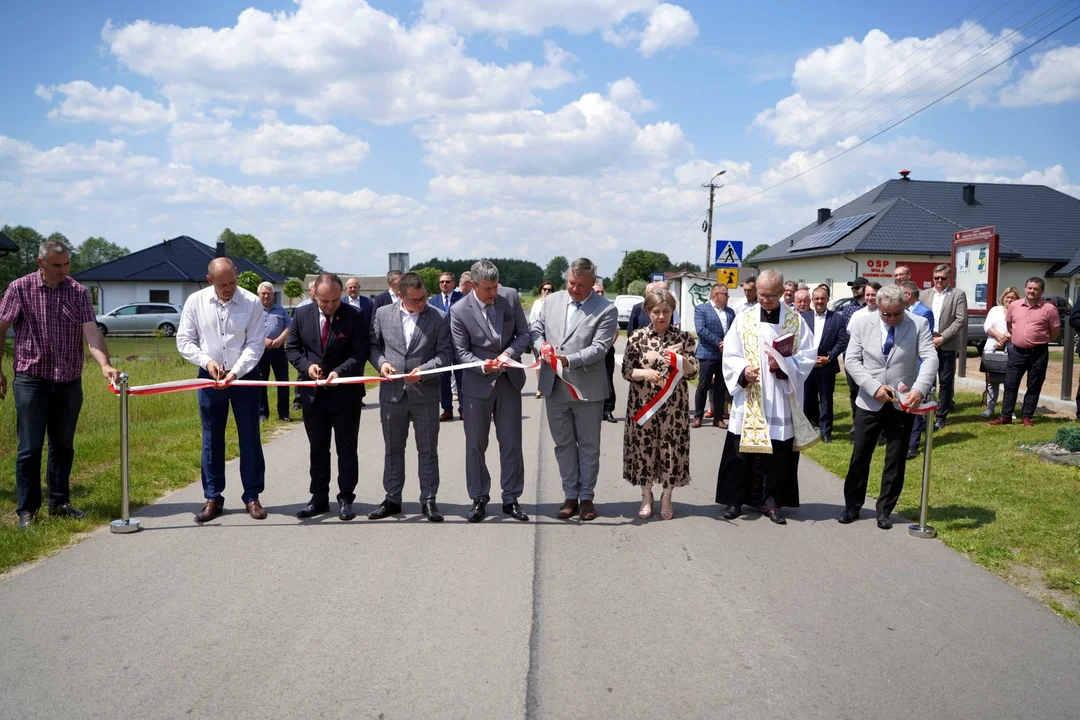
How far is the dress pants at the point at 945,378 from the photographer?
35.4 ft

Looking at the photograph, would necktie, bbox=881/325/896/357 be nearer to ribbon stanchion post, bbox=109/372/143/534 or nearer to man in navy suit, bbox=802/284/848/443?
man in navy suit, bbox=802/284/848/443

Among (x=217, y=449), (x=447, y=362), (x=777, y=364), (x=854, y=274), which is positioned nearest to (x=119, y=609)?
(x=217, y=449)

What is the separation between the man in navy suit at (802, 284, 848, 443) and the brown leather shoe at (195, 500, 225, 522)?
734 centimetres

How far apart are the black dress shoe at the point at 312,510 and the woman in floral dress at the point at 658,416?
8.76 feet

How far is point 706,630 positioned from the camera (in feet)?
15.1

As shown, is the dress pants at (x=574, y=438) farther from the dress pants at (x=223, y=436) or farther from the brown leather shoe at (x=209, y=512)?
the brown leather shoe at (x=209, y=512)

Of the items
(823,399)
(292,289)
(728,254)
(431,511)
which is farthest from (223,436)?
(292,289)

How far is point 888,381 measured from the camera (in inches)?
275

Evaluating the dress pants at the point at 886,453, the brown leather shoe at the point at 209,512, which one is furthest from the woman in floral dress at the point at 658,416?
the brown leather shoe at the point at 209,512

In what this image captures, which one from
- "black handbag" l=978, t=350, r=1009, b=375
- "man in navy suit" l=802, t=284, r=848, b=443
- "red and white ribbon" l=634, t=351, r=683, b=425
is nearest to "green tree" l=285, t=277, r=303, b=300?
→ "man in navy suit" l=802, t=284, r=848, b=443

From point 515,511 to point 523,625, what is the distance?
245cm

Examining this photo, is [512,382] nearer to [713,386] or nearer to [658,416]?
[658,416]

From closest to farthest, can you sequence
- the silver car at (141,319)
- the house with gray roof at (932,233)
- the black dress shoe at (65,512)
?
the black dress shoe at (65,512) < the house with gray roof at (932,233) < the silver car at (141,319)

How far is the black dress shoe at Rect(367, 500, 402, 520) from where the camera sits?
7004 millimetres
